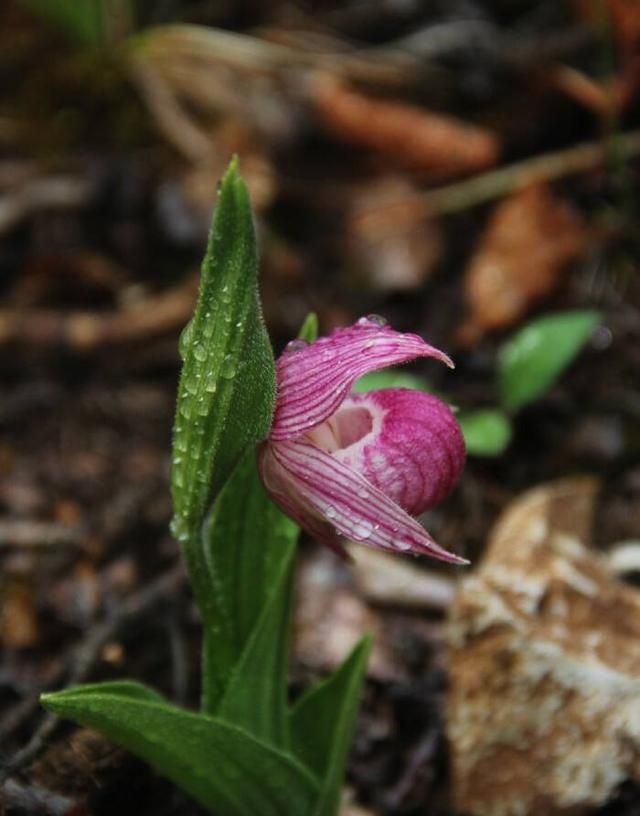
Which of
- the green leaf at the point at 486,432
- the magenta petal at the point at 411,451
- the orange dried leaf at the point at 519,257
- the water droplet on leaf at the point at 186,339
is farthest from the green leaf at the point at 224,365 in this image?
the orange dried leaf at the point at 519,257

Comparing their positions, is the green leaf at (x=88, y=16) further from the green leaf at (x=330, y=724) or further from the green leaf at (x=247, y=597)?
the green leaf at (x=330, y=724)

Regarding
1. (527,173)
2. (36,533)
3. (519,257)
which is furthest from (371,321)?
(527,173)

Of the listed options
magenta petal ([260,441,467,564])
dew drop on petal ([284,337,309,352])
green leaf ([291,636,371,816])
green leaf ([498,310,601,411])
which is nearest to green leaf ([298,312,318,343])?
dew drop on petal ([284,337,309,352])

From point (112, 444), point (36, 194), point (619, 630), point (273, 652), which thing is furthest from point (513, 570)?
point (36, 194)

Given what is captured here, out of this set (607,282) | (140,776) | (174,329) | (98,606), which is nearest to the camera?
(140,776)

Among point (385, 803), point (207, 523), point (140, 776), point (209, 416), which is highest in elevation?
point (209, 416)

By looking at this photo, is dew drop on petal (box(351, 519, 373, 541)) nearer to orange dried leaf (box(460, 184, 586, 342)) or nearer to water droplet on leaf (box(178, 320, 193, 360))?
water droplet on leaf (box(178, 320, 193, 360))

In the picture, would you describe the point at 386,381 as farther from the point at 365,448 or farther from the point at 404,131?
the point at 404,131

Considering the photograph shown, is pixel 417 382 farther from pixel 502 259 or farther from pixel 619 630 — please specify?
pixel 502 259
